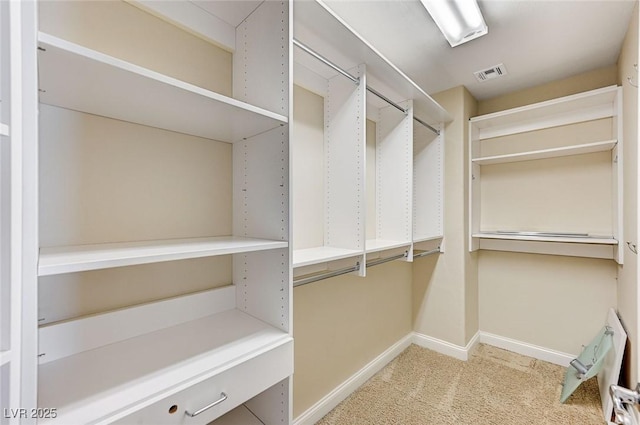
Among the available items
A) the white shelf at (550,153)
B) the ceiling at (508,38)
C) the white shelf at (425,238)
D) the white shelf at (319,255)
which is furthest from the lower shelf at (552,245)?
the white shelf at (319,255)

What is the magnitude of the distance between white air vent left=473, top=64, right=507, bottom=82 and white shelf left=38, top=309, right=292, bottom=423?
7.96 ft

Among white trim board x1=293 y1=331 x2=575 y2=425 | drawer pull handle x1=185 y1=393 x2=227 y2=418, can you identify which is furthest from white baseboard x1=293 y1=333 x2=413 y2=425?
drawer pull handle x1=185 y1=393 x2=227 y2=418

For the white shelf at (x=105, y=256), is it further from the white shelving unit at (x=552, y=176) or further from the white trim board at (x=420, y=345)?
the white shelving unit at (x=552, y=176)

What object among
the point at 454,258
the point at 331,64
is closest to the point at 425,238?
the point at 454,258

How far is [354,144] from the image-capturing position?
1.75 meters

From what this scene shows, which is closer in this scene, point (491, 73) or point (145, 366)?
point (145, 366)

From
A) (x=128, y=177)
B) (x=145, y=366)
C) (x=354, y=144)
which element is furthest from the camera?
(x=354, y=144)

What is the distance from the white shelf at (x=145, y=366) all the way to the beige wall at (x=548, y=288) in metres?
2.57

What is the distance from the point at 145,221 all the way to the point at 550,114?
309 cm

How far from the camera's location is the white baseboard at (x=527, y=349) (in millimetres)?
2518

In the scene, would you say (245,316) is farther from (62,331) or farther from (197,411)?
(62,331)

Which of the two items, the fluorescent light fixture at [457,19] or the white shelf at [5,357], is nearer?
the white shelf at [5,357]

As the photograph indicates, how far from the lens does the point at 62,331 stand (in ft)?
2.95

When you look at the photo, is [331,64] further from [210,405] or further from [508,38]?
[210,405]
